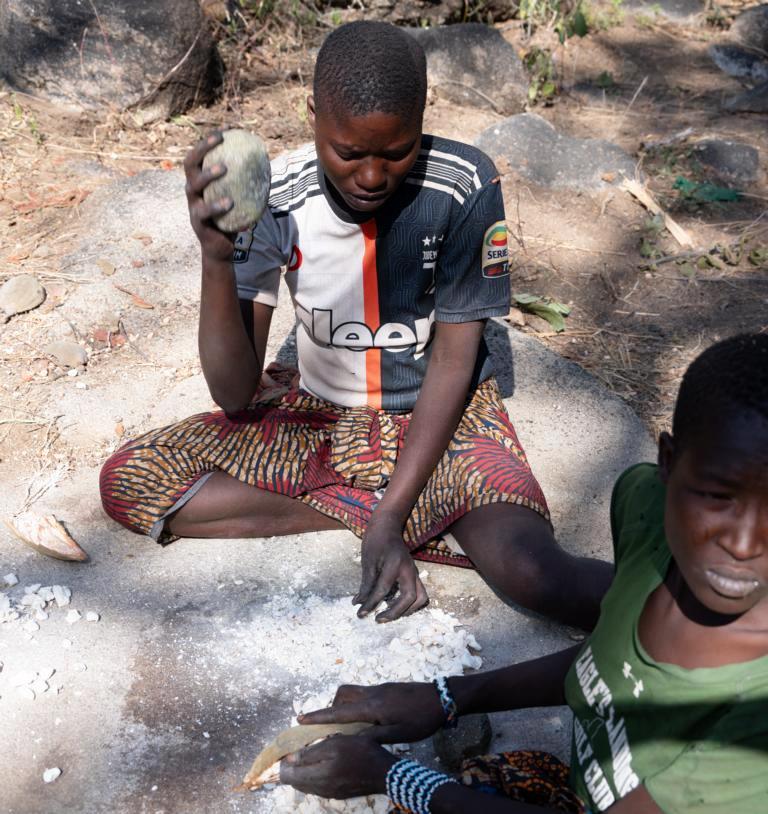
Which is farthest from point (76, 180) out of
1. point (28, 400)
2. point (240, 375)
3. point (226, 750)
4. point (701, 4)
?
point (701, 4)

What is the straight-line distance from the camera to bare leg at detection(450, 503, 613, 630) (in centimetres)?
208

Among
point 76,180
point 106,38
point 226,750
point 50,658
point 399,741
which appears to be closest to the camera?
point 399,741

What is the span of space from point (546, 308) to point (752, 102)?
2356 millimetres

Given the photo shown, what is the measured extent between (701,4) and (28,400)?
5.14 m

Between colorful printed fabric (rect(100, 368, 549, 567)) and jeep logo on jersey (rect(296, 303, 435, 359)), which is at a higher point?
jeep logo on jersey (rect(296, 303, 435, 359))

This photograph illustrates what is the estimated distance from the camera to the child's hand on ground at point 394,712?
1.72 m

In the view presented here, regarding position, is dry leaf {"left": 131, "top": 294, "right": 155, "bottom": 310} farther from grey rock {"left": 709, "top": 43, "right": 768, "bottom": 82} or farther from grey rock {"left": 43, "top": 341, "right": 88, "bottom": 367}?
grey rock {"left": 709, "top": 43, "right": 768, "bottom": 82}

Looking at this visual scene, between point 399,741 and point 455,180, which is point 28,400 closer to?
point 455,180

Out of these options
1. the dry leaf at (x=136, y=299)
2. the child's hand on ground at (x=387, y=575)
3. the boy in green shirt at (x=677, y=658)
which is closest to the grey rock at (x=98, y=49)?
the dry leaf at (x=136, y=299)

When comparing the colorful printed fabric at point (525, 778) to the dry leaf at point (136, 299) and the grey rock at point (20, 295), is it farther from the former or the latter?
the grey rock at point (20, 295)

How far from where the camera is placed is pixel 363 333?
2.28 m

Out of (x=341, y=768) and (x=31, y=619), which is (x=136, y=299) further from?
(x=341, y=768)

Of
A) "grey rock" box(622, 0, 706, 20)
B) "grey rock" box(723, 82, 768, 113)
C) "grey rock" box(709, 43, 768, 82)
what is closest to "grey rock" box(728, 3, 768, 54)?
"grey rock" box(709, 43, 768, 82)

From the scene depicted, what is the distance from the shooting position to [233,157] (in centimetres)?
185
